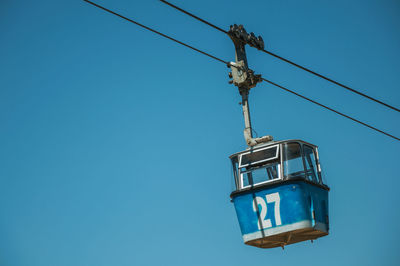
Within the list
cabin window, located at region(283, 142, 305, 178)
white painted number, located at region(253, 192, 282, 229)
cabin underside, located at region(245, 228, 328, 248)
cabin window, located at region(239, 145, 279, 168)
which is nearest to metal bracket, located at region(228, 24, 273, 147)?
cabin window, located at region(239, 145, 279, 168)

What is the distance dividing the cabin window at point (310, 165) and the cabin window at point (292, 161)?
25cm

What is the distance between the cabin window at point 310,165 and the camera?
15040mm

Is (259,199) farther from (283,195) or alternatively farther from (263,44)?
(263,44)

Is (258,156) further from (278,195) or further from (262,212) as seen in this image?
(262,212)

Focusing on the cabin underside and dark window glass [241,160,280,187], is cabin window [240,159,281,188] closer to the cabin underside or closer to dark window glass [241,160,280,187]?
dark window glass [241,160,280,187]

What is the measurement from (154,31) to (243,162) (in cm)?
384

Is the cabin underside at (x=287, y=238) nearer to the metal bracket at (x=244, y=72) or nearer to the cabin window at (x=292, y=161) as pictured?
the cabin window at (x=292, y=161)

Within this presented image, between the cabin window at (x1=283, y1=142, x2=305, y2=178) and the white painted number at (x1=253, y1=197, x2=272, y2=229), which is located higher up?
the cabin window at (x1=283, y1=142, x2=305, y2=178)

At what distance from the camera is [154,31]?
13.1 m

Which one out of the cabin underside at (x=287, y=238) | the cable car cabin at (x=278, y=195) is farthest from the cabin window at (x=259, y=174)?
the cabin underside at (x=287, y=238)

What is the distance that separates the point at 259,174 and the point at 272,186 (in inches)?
23.3

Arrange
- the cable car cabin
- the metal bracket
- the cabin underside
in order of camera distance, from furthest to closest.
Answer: the metal bracket, the cabin underside, the cable car cabin

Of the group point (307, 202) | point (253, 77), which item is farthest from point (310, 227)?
point (253, 77)

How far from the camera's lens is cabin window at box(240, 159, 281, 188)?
1459cm
